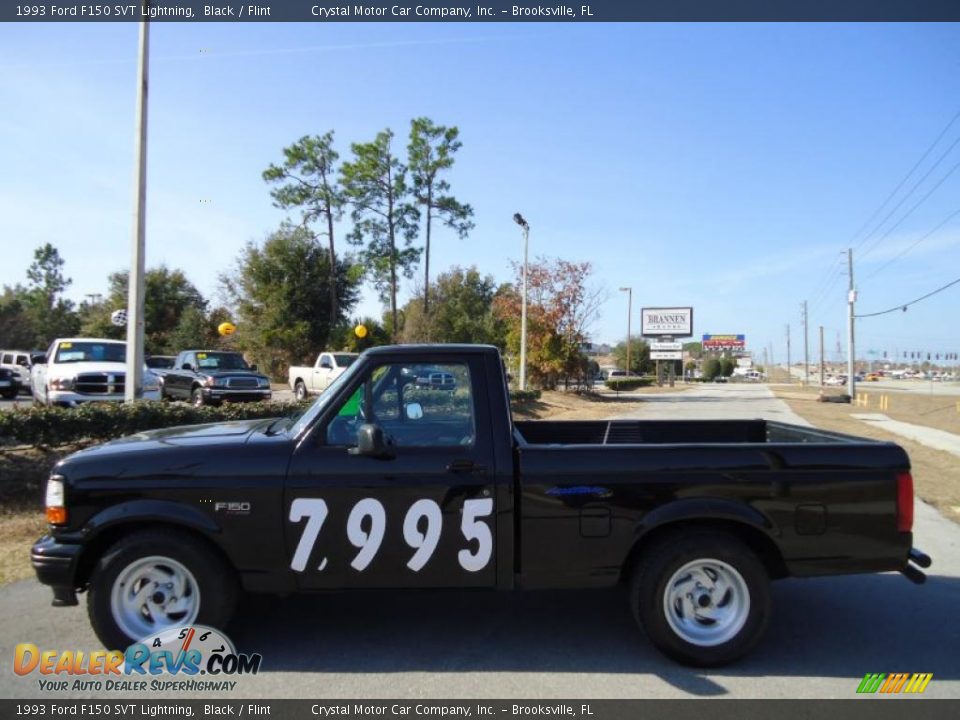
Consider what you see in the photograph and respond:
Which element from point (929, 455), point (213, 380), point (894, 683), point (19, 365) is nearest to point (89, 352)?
point (213, 380)

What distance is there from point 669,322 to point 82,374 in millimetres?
64856

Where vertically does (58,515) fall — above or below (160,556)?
above

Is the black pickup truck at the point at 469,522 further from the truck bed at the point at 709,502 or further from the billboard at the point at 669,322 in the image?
the billboard at the point at 669,322

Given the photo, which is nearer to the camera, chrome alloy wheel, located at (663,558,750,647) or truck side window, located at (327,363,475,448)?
chrome alloy wheel, located at (663,558,750,647)

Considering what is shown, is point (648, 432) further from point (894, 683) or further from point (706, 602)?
point (894, 683)

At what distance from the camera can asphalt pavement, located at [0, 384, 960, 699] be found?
3779 mm

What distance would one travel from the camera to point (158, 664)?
397cm

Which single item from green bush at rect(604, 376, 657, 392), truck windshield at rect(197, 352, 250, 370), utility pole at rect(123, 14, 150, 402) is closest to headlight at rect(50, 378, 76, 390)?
utility pole at rect(123, 14, 150, 402)

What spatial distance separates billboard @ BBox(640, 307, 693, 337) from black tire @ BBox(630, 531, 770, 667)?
70.3m

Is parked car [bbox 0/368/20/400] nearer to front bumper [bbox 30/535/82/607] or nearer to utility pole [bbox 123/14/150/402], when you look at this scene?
utility pole [bbox 123/14/150/402]

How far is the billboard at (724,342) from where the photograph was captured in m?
130

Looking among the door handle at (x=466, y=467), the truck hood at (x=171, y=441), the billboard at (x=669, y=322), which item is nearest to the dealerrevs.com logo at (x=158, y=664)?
the truck hood at (x=171, y=441)
